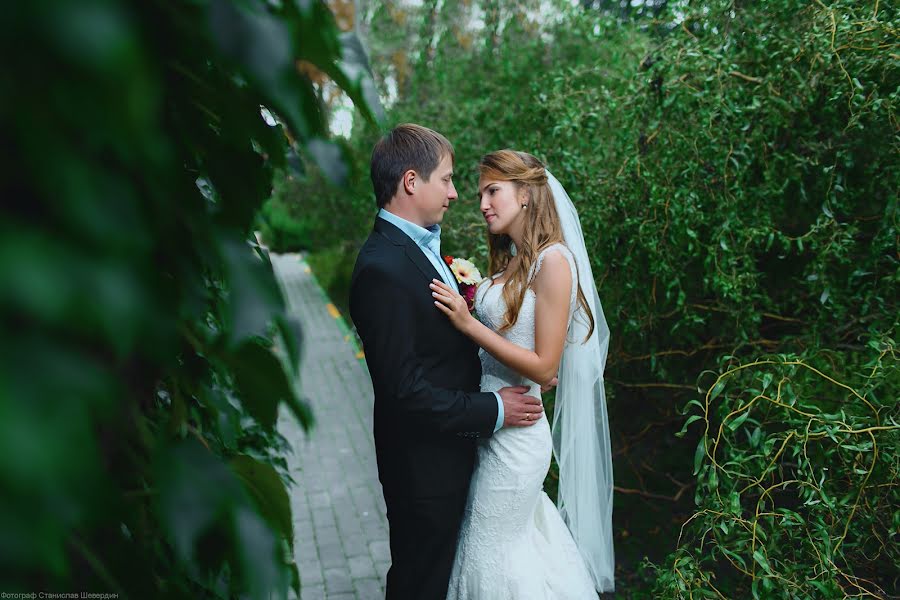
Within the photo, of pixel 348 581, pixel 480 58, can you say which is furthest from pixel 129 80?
pixel 480 58

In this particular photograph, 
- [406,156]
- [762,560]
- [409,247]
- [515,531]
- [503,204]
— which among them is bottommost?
[515,531]

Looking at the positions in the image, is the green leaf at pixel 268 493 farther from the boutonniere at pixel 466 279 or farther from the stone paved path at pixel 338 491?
the boutonniere at pixel 466 279

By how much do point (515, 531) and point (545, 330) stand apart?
0.82 m

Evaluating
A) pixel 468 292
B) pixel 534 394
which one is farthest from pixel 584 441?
pixel 468 292

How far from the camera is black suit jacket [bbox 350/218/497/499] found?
Answer: 2523mm

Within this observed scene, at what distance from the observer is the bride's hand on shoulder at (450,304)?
8.55ft

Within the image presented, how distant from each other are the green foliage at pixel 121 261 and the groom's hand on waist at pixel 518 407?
1.87 metres

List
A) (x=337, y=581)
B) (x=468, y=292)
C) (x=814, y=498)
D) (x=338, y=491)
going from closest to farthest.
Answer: (x=814, y=498)
(x=468, y=292)
(x=337, y=581)
(x=338, y=491)

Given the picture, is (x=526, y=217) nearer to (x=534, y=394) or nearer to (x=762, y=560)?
(x=534, y=394)

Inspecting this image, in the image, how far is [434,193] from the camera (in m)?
2.77

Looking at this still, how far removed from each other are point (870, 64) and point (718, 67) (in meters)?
0.70

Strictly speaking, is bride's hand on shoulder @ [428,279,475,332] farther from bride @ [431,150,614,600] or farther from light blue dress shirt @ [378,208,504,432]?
light blue dress shirt @ [378,208,504,432]

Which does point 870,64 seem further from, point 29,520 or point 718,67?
point 29,520

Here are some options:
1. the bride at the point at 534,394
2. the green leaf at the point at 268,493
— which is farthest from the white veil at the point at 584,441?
the green leaf at the point at 268,493
